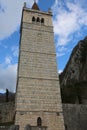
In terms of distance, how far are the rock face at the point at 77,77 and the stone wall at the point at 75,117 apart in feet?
22.8

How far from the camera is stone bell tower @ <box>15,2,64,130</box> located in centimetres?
2098

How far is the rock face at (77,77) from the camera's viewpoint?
33931 millimetres

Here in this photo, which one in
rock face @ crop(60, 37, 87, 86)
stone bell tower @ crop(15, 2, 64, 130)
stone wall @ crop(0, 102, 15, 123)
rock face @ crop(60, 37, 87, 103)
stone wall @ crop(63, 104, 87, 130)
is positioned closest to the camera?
stone bell tower @ crop(15, 2, 64, 130)

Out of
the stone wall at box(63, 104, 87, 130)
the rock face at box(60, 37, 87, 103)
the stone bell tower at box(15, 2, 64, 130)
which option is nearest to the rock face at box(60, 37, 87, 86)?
the rock face at box(60, 37, 87, 103)

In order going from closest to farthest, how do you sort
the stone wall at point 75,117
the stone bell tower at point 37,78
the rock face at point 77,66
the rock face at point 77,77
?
the stone bell tower at point 37,78 → the stone wall at point 75,117 → the rock face at point 77,77 → the rock face at point 77,66

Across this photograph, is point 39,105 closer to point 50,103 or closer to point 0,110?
point 50,103

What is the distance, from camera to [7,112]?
1172 inches

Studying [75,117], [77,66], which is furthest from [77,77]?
[75,117]

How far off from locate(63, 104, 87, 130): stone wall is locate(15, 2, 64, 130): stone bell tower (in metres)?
2.76

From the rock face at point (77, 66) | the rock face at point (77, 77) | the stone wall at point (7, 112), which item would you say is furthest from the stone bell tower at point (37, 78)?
the rock face at point (77, 66)

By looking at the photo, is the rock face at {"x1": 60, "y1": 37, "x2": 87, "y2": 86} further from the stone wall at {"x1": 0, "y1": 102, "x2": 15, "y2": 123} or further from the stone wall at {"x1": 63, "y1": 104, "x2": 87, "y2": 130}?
the stone wall at {"x1": 0, "y1": 102, "x2": 15, "y2": 123}

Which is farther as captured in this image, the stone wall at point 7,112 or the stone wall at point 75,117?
the stone wall at point 7,112

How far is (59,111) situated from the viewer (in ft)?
72.3

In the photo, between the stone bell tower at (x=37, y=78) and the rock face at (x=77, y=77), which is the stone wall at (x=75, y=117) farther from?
the rock face at (x=77, y=77)
